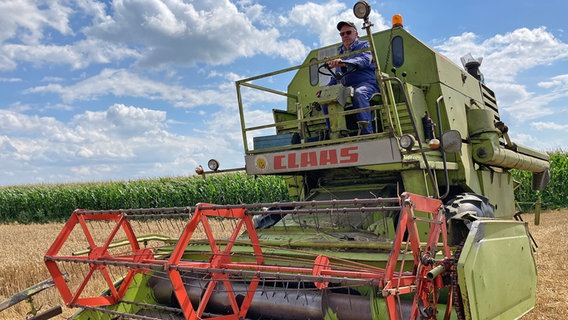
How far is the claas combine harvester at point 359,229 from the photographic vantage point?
2846mm

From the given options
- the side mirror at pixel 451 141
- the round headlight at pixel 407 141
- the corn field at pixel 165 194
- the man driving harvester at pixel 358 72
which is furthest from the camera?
the corn field at pixel 165 194

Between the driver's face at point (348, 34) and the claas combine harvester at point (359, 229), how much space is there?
0.37 metres

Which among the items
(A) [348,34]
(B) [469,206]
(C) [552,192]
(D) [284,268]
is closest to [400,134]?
(B) [469,206]

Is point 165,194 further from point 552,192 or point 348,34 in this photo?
point 348,34

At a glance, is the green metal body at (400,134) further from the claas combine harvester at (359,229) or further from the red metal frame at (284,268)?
the red metal frame at (284,268)

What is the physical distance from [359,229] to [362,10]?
1.88m

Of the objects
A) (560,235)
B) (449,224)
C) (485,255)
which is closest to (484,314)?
(485,255)

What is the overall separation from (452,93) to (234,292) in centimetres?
325

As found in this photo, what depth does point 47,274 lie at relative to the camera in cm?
725

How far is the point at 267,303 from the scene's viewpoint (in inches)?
141

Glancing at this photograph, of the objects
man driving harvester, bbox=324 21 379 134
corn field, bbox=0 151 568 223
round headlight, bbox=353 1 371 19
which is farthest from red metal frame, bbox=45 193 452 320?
corn field, bbox=0 151 568 223

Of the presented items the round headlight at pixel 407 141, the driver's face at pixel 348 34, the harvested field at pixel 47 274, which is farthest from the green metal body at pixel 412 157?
the harvested field at pixel 47 274

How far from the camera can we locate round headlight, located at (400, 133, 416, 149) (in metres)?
3.82

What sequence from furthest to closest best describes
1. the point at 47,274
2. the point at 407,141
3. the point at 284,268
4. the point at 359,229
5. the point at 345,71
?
the point at 47,274 → the point at 345,71 → the point at 359,229 → the point at 407,141 → the point at 284,268
